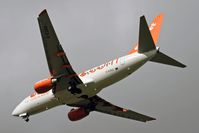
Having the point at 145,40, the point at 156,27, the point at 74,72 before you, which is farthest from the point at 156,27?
the point at 74,72

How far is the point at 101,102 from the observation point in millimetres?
77312

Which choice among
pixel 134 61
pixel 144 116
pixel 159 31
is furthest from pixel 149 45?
pixel 144 116

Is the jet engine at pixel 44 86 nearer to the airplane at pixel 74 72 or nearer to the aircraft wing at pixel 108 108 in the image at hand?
the airplane at pixel 74 72

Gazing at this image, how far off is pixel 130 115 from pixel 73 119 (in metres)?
6.77

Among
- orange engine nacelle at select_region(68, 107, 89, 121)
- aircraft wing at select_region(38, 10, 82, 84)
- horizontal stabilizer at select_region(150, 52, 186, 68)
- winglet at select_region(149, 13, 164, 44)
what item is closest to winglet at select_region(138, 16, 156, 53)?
horizontal stabilizer at select_region(150, 52, 186, 68)

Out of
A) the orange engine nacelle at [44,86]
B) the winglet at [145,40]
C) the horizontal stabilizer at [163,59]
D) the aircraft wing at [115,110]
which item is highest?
the winglet at [145,40]

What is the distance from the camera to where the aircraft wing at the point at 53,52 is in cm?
6228

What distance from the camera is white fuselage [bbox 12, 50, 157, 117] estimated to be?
219 feet

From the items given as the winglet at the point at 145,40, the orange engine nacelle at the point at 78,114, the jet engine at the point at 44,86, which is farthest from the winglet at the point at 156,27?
the jet engine at the point at 44,86

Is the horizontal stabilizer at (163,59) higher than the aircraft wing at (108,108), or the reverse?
the horizontal stabilizer at (163,59)

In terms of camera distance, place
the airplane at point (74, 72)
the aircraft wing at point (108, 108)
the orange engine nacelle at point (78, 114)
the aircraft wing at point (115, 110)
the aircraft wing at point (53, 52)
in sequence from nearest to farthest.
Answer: the aircraft wing at point (53, 52), the airplane at point (74, 72), the orange engine nacelle at point (78, 114), the aircraft wing at point (108, 108), the aircraft wing at point (115, 110)

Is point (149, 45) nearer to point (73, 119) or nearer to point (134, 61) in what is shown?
point (134, 61)

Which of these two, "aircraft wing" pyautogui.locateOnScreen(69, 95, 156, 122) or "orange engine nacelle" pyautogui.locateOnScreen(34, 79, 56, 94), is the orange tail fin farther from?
"orange engine nacelle" pyautogui.locateOnScreen(34, 79, 56, 94)

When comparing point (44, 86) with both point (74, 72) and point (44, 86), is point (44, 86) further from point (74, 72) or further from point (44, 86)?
point (74, 72)
